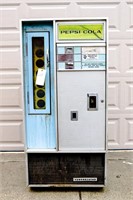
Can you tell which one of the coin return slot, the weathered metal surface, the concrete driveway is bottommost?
the concrete driveway

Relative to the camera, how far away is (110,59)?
461 cm

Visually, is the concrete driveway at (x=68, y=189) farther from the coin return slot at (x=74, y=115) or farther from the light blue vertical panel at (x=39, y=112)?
the coin return slot at (x=74, y=115)

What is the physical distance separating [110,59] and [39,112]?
1.80 m

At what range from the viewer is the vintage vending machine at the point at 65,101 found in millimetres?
3133

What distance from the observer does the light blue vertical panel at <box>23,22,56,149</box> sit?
3.18 m

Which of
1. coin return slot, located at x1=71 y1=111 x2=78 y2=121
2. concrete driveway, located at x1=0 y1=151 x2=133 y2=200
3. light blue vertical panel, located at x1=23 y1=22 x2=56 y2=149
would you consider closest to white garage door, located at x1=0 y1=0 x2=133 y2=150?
concrete driveway, located at x1=0 y1=151 x2=133 y2=200

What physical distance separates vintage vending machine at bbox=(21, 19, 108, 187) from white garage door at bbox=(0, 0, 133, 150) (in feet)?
4.66

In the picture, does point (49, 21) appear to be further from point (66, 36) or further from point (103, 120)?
point (103, 120)

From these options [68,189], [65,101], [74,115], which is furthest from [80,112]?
[68,189]

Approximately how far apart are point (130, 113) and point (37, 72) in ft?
6.75

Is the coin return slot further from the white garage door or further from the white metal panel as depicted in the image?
the white garage door

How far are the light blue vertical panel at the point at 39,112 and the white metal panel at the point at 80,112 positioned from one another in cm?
13

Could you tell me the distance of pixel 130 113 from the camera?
185 inches

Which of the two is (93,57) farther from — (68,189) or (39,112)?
(68,189)
